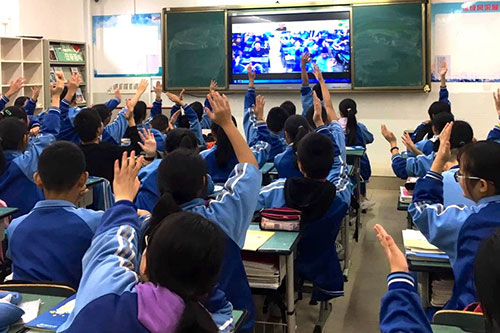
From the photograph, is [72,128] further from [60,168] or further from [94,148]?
[60,168]

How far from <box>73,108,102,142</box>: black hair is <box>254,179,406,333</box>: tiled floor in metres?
1.87

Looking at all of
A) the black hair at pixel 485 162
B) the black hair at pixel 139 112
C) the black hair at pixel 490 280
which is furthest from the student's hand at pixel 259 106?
the black hair at pixel 490 280

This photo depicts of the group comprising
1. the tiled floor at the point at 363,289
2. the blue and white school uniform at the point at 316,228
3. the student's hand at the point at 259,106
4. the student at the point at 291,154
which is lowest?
the tiled floor at the point at 363,289

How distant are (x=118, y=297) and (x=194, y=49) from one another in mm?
7218

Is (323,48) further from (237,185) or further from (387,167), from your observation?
(237,185)

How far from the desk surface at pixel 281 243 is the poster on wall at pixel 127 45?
20.8ft

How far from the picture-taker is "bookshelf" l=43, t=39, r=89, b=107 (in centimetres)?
786

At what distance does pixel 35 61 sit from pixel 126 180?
6.80 m

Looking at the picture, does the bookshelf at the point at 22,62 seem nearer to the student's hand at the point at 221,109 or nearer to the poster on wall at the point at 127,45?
the poster on wall at the point at 127,45

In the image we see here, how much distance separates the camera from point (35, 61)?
7.69 meters

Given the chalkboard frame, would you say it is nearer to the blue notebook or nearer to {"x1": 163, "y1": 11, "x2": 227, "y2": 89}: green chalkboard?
{"x1": 163, "y1": 11, "x2": 227, "y2": 89}: green chalkboard

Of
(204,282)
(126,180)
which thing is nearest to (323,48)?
(126,180)

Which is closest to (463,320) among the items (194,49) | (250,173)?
(250,173)

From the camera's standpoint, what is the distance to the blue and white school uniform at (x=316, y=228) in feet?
9.38
